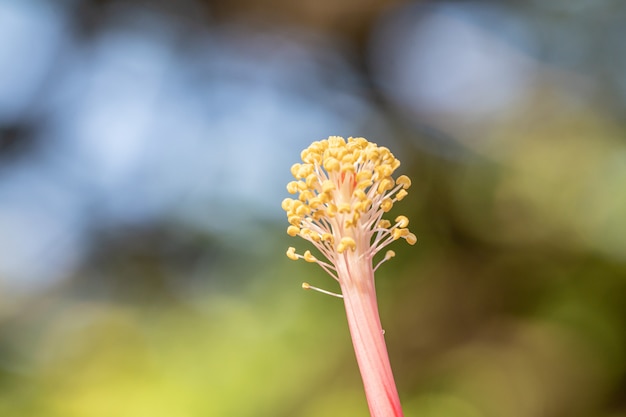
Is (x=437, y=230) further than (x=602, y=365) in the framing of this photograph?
Yes

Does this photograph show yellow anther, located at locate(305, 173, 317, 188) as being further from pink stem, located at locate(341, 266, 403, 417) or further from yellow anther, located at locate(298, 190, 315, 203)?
pink stem, located at locate(341, 266, 403, 417)

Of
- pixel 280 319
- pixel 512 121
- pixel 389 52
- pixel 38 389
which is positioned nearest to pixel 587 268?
pixel 512 121

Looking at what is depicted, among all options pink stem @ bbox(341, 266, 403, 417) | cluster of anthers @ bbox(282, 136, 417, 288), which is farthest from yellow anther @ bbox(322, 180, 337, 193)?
pink stem @ bbox(341, 266, 403, 417)

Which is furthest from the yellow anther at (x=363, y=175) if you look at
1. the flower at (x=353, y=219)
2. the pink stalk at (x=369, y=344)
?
the pink stalk at (x=369, y=344)

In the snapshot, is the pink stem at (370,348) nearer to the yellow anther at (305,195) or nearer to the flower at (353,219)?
the flower at (353,219)

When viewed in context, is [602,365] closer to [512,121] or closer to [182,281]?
[512,121]

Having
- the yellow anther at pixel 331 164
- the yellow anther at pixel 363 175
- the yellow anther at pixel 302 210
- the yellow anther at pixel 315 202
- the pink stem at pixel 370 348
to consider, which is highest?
the yellow anther at pixel 331 164

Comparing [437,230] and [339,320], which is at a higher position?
[437,230]
